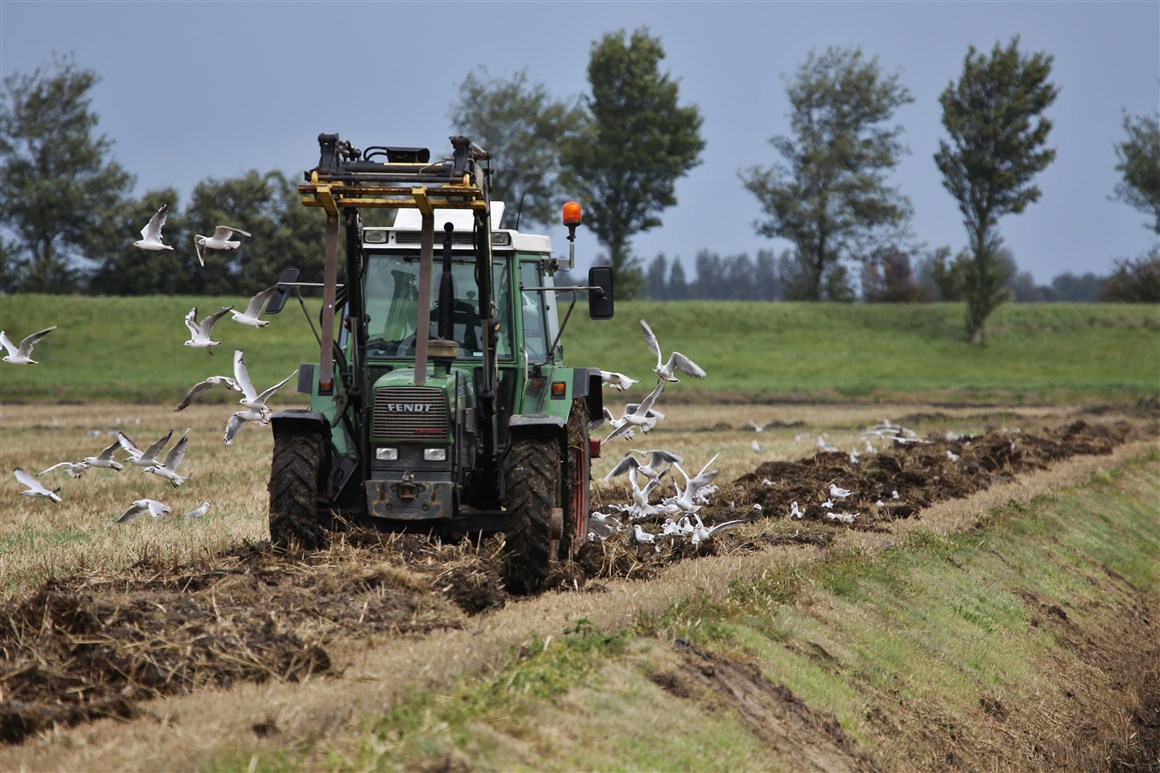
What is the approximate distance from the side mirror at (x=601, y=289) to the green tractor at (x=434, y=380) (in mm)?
11

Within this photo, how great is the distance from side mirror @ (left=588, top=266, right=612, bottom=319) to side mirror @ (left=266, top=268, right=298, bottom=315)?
2.07m

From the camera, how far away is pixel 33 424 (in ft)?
85.3

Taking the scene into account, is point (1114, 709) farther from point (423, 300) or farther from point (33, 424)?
point (33, 424)

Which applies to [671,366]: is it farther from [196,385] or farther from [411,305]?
[196,385]

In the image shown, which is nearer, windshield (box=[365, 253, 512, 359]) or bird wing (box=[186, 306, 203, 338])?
windshield (box=[365, 253, 512, 359])

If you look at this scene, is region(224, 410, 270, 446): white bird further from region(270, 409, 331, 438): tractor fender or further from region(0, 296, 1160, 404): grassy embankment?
region(0, 296, 1160, 404): grassy embankment

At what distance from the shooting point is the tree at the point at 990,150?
5591cm

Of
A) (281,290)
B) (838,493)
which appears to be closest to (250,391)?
(281,290)

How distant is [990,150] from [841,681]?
52079 mm

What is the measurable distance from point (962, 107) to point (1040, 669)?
50826mm

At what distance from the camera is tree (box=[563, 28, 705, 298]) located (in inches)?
2908

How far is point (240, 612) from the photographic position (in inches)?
279

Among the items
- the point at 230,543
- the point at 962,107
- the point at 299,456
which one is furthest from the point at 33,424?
the point at 962,107

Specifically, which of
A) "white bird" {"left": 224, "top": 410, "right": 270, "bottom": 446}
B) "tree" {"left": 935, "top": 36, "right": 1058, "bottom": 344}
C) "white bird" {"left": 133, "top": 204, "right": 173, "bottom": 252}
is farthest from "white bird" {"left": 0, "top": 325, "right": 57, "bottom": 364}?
"tree" {"left": 935, "top": 36, "right": 1058, "bottom": 344}
